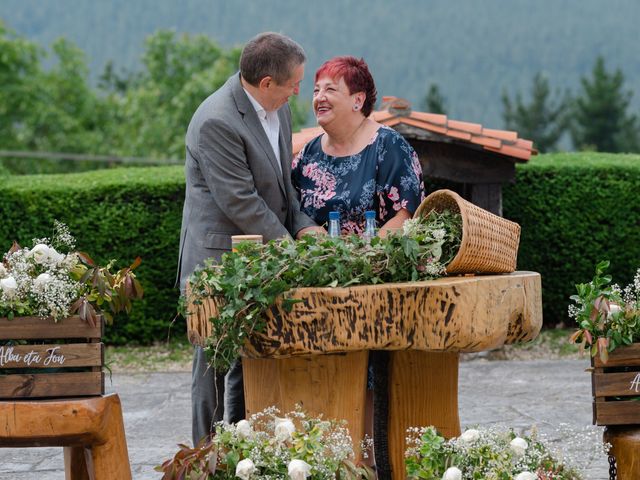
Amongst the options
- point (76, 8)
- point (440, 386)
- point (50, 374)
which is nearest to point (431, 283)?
point (440, 386)

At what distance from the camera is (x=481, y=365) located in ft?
28.1

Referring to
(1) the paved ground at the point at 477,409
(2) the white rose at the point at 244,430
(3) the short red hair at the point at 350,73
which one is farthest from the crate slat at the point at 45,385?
(3) the short red hair at the point at 350,73

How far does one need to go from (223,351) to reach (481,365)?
5.20 metres

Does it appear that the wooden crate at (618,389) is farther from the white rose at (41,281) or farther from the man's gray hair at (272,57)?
the white rose at (41,281)

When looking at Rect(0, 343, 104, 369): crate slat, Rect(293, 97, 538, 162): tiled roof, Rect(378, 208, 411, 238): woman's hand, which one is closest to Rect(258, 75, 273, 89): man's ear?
Rect(378, 208, 411, 238): woman's hand

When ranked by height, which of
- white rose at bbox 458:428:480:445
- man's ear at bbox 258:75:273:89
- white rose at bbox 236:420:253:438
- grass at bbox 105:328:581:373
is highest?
man's ear at bbox 258:75:273:89

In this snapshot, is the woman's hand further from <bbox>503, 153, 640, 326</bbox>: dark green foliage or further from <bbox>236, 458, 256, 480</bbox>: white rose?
<bbox>503, 153, 640, 326</bbox>: dark green foliage

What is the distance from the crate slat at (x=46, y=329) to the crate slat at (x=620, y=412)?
1831 mm

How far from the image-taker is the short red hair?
439cm

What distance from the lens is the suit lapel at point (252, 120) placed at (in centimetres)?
434

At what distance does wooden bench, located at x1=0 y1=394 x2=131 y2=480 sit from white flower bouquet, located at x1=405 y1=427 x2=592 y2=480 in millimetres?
1059

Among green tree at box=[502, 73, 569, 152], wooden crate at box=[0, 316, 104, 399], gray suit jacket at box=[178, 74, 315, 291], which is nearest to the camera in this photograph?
wooden crate at box=[0, 316, 104, 399]

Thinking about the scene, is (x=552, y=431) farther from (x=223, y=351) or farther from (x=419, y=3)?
(x=419, y=3)

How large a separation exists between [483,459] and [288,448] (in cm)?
65
